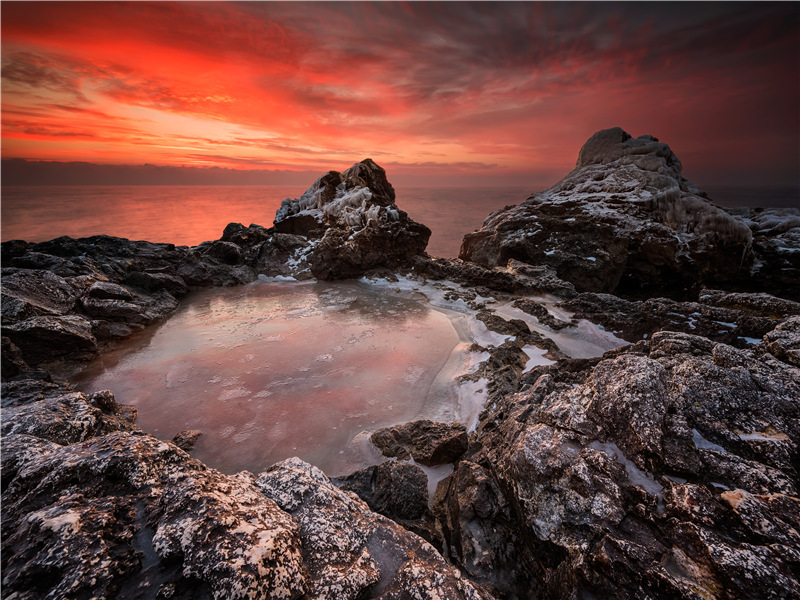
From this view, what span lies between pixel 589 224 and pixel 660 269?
16.2ft

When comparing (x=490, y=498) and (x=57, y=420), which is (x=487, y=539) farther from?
(x=57, y=420)

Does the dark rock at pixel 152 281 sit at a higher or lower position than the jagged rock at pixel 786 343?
lower

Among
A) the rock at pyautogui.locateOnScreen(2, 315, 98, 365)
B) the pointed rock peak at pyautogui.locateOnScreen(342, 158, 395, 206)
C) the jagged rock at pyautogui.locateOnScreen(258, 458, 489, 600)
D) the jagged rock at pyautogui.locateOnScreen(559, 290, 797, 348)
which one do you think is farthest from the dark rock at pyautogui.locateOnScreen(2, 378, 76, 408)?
the pointed rock peak at pyautogui.locateOnScreen(342, 158, 395, 206)

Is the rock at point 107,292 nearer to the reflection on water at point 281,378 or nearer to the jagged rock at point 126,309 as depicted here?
the jagged rock at point 126,309

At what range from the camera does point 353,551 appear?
9.77 ft

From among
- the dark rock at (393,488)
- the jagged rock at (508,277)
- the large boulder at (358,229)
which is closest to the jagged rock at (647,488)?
the dark rock at (393,488)

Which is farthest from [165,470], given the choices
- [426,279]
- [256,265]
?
[256,265]

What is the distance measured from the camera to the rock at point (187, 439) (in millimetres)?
6980

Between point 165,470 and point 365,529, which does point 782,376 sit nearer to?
point 365,529

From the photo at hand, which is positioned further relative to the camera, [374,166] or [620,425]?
[374,166]

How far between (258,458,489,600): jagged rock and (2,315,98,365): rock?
41.3 ft

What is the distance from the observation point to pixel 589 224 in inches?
781

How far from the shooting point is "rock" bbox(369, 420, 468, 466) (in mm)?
6422

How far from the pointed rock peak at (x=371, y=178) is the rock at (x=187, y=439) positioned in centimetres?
2075
